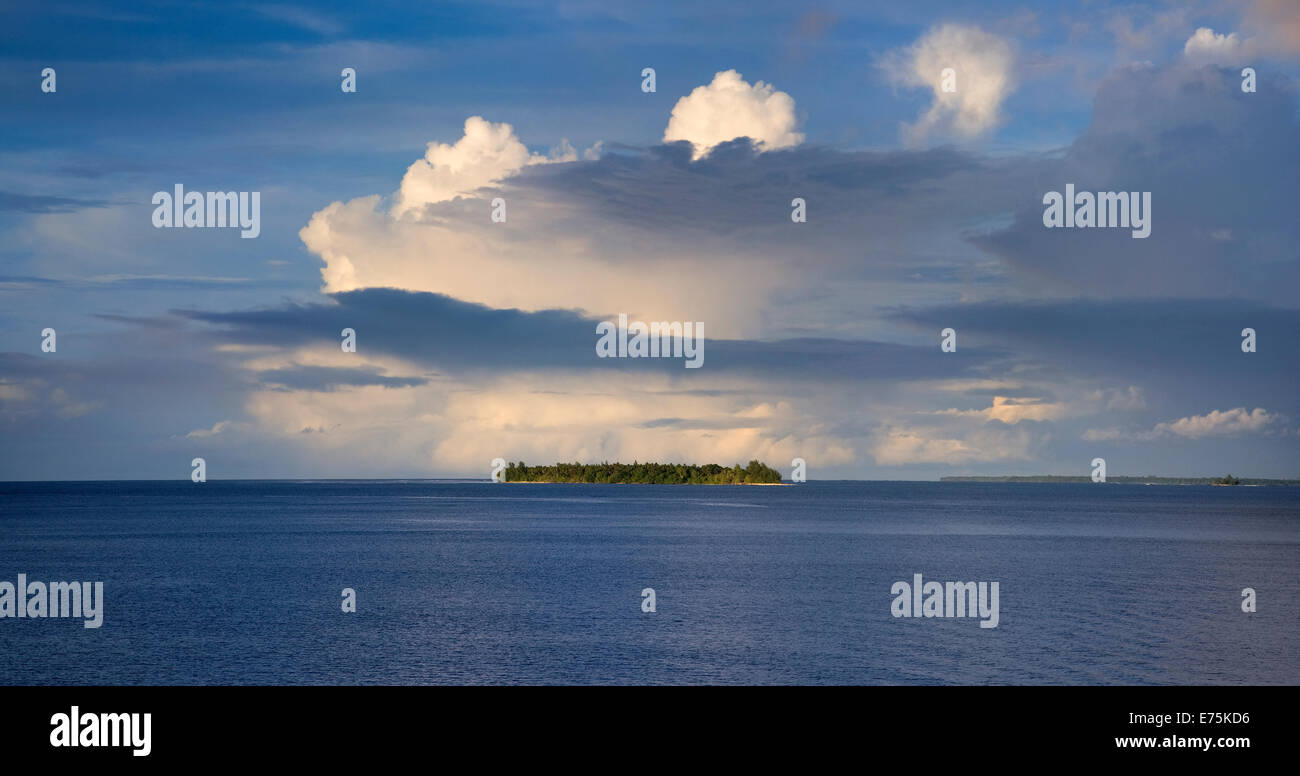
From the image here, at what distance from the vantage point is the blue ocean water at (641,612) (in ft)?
133

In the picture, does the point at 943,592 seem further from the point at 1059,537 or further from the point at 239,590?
the point at 1059,537

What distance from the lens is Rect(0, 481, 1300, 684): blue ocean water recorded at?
1596 inches

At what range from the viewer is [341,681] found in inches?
1491

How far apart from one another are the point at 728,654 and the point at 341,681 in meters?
16.3

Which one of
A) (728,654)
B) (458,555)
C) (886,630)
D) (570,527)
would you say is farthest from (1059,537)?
(728,654)

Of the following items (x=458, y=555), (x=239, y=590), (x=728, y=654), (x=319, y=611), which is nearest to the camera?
(x=728, y=654)

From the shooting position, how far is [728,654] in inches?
1704

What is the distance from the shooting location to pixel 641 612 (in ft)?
180

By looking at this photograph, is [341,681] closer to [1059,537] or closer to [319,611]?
[319,611]
